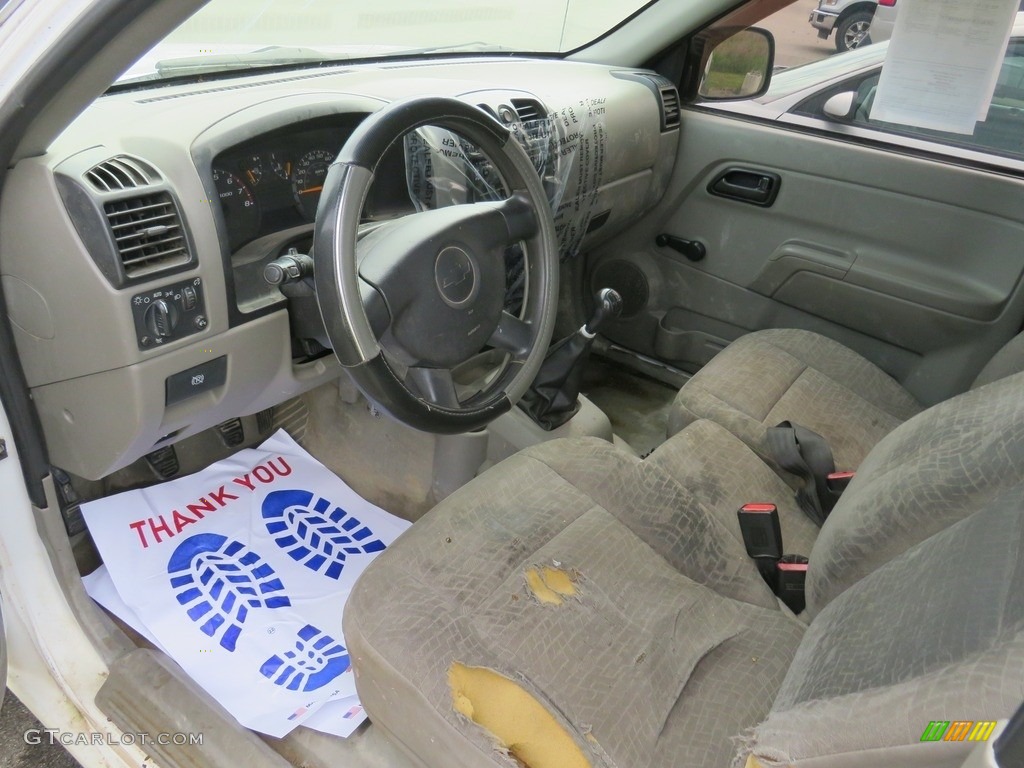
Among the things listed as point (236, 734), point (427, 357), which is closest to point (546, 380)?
point (427, 357)

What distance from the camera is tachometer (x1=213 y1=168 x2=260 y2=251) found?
4.10 feet

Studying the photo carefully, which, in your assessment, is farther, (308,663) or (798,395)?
(798,395)

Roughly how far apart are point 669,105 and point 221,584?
66.5 inches

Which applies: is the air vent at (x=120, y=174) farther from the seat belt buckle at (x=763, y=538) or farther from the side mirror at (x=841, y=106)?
the side mirror at (x=841, y=106)

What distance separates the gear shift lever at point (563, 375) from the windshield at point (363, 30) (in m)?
0.82

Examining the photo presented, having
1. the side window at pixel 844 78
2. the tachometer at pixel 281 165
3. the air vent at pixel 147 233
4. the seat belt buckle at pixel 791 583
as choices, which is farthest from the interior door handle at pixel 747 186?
the air vent at pixel 147 233

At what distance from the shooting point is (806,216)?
205 cm

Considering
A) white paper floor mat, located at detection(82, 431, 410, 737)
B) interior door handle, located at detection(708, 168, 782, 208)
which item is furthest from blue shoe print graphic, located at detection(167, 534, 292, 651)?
interior door handle, located at detection(708, 168, 782, 208)

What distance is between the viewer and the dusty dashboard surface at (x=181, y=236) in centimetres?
105

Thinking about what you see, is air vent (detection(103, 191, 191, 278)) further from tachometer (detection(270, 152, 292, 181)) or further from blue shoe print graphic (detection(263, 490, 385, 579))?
blue shoe print graphic (detection(263, 490, 385, 579))

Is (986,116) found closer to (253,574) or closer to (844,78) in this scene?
(844,78)

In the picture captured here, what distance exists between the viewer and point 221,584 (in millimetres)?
1505

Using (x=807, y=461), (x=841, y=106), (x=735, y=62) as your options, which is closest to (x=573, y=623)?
(x=807, y=461)

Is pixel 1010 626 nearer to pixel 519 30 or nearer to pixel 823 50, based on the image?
pixel 823 50
